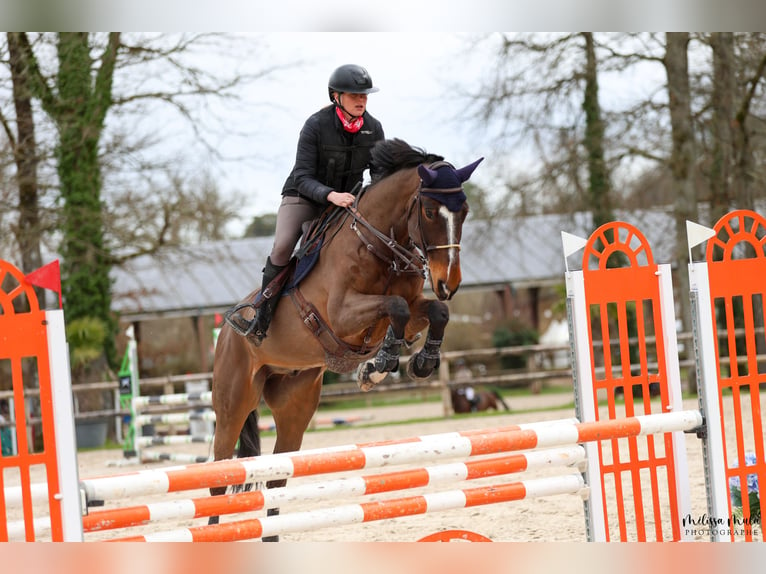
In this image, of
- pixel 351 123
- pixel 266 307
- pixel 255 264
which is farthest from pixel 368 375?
pixel 255 264

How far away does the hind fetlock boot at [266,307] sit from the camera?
12.8ft

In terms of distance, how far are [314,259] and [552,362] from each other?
17.8 m

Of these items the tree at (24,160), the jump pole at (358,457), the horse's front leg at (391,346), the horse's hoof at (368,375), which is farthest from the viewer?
the tree at (24,160)

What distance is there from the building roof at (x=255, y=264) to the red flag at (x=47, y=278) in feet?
34.2

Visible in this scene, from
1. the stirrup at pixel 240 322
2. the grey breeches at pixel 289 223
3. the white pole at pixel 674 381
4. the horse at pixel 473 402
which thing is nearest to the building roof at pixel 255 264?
the horse at pixel 473 402

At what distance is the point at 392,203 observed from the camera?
3.63m

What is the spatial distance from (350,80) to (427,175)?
0.58m

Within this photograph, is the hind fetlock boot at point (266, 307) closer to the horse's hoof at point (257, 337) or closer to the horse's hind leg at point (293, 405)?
the horse's hoof at point (257, 337)

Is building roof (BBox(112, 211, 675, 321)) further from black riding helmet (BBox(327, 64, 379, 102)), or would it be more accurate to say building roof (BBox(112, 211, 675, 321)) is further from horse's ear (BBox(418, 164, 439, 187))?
horse's ear (BBox(418, 164, 439, 187))

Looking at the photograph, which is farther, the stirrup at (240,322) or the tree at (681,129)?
the tree at (681,129)

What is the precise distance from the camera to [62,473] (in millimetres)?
2203

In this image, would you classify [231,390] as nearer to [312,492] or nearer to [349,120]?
[349,120]

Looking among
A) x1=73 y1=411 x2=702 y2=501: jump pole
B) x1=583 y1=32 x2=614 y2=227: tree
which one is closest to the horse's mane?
x1=73 y1=411 x2=702 y2=501: jump pole
